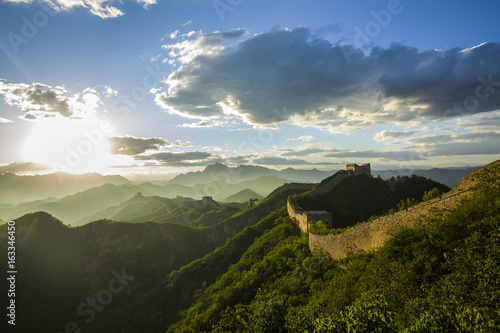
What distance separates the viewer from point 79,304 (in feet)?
196

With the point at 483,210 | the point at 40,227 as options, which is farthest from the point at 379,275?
the point at 40,227

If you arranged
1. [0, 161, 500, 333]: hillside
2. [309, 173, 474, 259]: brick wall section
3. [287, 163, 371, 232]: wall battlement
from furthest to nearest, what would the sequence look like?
[287, 163, 371, 232]: wall battlement < [309, 173, 474, 259]: brick wall section < [0, 161, 500, 333]: hillside

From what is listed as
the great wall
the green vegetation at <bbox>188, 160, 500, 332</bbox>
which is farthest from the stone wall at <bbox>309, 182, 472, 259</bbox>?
the green vegetation at <bbox>188, 160, 500, 332</bbox>

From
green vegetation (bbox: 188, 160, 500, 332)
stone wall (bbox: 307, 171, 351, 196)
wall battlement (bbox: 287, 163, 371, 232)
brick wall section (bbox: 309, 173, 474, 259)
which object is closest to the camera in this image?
green vegetation (bbox: 188, 160, 500, 332)

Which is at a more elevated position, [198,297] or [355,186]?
[355,186]

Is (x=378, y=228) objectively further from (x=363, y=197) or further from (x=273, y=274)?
(x=363, y=197)

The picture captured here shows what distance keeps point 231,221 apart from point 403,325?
72702mm

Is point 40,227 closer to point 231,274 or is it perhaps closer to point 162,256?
point 162,256

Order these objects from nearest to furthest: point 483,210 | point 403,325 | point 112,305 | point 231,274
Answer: point 403,325, point 483,210, point 231,274, point 112,305

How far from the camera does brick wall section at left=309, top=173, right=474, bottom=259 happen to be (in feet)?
50.6

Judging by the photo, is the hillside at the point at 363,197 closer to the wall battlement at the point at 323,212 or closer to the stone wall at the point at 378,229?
the wall battlement at the point at 323,212

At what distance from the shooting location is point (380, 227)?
19.4m

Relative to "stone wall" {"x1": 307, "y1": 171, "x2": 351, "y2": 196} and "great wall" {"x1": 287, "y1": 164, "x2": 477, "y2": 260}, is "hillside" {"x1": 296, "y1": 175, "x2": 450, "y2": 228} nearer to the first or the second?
"stone wall" {"x1": 307, "y1": 171, "x2": 351, "y2": 196}

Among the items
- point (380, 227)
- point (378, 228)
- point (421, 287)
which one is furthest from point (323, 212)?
point (421, 287)
